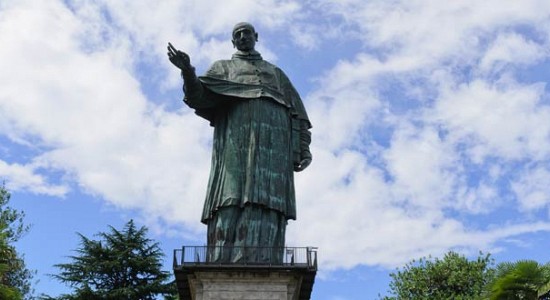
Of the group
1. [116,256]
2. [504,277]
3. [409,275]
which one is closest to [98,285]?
[116,256]

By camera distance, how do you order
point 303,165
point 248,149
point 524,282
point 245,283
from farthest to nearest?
point 303,165, point 248,149, point 524,282, point 245,283

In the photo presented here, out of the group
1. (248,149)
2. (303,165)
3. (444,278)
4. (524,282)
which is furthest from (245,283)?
(444,278)

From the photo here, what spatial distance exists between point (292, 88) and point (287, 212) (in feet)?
12.8

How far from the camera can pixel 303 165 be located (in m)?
23.3

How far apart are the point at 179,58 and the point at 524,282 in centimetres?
993

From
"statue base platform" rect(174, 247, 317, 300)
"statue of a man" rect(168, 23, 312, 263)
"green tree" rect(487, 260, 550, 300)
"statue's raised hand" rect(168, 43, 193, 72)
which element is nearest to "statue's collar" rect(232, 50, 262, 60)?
"statue of a man" rect(168, 23, 312, 263)

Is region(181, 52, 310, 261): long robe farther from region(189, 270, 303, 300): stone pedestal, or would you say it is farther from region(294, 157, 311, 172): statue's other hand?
region(189, 270, 303, 300): stone pedestal

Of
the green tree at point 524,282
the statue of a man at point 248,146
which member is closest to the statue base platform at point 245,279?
the statue of a man at point 248,146

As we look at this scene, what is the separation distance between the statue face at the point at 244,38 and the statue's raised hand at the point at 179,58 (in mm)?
2672

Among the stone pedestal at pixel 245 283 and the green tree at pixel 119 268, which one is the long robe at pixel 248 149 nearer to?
the stone pedestal at pixel 245 283

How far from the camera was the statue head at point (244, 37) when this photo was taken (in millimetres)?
23625

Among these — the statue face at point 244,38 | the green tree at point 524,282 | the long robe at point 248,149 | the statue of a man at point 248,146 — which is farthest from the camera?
the statue face at point 244,38

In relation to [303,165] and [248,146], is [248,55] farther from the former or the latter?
[303,165]

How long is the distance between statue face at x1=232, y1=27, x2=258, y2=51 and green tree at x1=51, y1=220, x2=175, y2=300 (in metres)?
13.7
